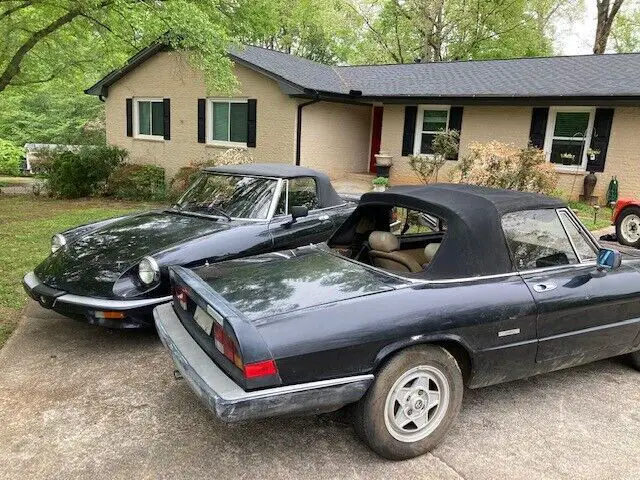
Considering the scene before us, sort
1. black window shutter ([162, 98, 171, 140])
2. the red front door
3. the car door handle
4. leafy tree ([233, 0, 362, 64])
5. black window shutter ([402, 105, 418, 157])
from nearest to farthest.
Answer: the car door handle
black window shutter ([402, 105, 418, 157])
black window shutter ([162, 98, 171, 140])
the red front door
leafy tree ([233, 0, 362, 64])

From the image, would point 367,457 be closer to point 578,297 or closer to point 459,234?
point 459,234

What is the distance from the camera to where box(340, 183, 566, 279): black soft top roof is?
9.97 ft

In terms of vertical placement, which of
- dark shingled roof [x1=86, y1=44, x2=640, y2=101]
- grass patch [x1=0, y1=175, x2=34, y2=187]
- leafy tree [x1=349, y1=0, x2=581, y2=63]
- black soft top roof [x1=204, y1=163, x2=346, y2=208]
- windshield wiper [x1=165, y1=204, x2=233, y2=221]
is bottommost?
grass patch [x1=0, y1=175, x2=34, y2=187]

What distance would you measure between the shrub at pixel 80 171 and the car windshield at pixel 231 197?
10221 mm

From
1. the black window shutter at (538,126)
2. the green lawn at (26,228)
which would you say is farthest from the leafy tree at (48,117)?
the black window shutter at (538,126)

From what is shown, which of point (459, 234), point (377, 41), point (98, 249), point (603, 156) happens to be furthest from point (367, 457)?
point (377, 41)

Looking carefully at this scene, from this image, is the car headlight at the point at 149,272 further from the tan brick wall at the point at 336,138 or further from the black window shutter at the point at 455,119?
the black window shutter at the point at 455,119

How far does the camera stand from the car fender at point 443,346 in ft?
8.64

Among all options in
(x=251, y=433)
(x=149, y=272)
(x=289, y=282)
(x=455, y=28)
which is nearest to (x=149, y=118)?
(x=149, y=272)

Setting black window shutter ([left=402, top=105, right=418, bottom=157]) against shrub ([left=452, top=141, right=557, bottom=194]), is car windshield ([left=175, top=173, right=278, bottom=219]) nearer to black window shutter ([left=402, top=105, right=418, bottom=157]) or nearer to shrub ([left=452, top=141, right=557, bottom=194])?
shrub ([left=452, top=141, right=557, bottom=194])

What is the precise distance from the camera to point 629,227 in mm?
8562

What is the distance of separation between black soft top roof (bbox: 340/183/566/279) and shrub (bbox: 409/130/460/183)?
8480mm

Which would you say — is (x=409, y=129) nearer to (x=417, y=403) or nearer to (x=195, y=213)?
(x=195, y=213)

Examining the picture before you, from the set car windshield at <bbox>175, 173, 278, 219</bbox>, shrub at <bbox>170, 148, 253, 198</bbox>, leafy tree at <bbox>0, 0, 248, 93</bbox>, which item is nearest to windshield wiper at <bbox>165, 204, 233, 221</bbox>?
car windshield at <bbox>175, 173, 278, 219</bbox>
